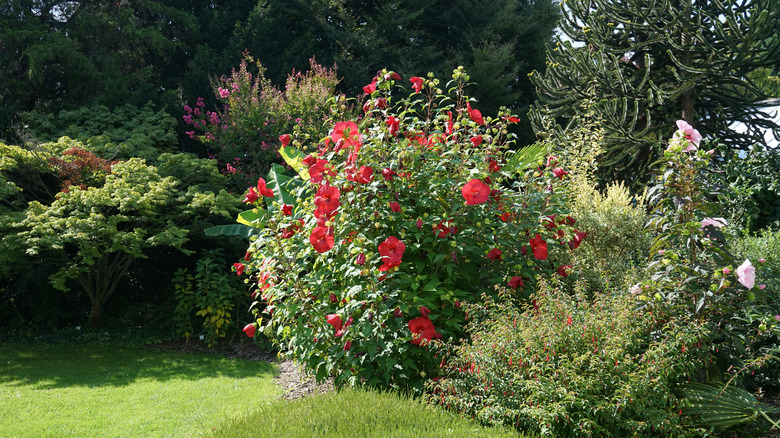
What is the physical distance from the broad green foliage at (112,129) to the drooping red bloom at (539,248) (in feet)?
26.4

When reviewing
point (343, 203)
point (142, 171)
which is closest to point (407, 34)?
point (142, 171)

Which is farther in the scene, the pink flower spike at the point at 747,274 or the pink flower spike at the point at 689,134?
the pink flower spike at the point at 689,134

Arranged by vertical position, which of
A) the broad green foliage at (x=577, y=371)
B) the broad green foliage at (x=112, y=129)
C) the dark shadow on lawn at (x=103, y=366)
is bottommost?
the dark shadow on lawn at (x=103, y=366)

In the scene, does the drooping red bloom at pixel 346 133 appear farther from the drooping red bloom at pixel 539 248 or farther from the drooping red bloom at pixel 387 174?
the drooping red bloom at pixel 539 248

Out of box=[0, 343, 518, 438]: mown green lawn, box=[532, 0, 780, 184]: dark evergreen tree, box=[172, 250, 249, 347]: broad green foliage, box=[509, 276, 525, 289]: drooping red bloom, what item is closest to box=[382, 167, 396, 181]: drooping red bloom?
box=[509, 276, 525, 289]: drooping red bloom

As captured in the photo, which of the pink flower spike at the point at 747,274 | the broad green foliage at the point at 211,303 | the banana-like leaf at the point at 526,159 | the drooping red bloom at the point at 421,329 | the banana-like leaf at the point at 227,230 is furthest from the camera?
the broad green foliage at the point at 211,303

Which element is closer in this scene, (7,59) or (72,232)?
(72,232)

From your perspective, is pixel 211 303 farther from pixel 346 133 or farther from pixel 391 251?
pixel 391 251

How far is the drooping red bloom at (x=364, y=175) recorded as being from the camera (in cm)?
357

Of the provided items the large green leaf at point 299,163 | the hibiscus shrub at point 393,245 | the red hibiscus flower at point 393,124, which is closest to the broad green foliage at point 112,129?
the large green leaf at point 299,163

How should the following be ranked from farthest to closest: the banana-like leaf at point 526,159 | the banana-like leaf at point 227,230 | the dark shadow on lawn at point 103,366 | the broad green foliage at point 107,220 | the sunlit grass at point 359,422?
the banana-like leaf at point 227,230, the broad green foliage at point 107,220, the dark shadow on lawn at point 103,366, the banana-like leaf at point 526,159, the sunlit grass at point 359,422

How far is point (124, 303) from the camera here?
32.4 feet

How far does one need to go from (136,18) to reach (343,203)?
13550mm

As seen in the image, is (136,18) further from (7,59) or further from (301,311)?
(301,311)
